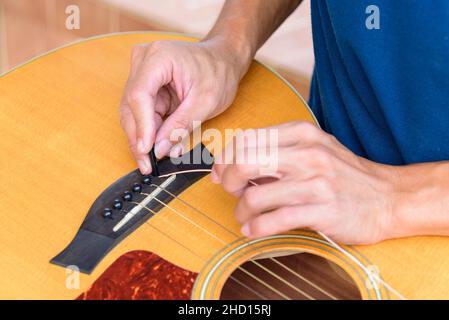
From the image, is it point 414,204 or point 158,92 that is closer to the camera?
point 414,204

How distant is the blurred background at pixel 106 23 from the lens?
7.44 ft

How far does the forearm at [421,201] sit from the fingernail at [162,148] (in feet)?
1.07

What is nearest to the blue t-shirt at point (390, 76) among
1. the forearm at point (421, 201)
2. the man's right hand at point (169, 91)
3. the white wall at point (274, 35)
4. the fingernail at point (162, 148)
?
the forearm at point (421, 201)

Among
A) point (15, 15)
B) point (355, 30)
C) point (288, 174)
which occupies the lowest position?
point (15, 15)

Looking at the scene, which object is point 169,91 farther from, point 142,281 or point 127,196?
point 142,281

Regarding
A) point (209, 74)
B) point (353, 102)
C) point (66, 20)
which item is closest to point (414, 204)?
point (353, 102)

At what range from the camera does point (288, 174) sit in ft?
2.53

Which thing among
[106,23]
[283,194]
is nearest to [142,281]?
[283,194]

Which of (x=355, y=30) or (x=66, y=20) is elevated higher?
(x=355, y=30)

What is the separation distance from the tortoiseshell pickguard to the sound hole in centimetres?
5

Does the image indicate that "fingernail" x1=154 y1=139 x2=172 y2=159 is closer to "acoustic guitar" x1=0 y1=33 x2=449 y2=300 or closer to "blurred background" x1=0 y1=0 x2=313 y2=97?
"acoustic guitar" x1=0 y1=33 x2=449 y2=300
